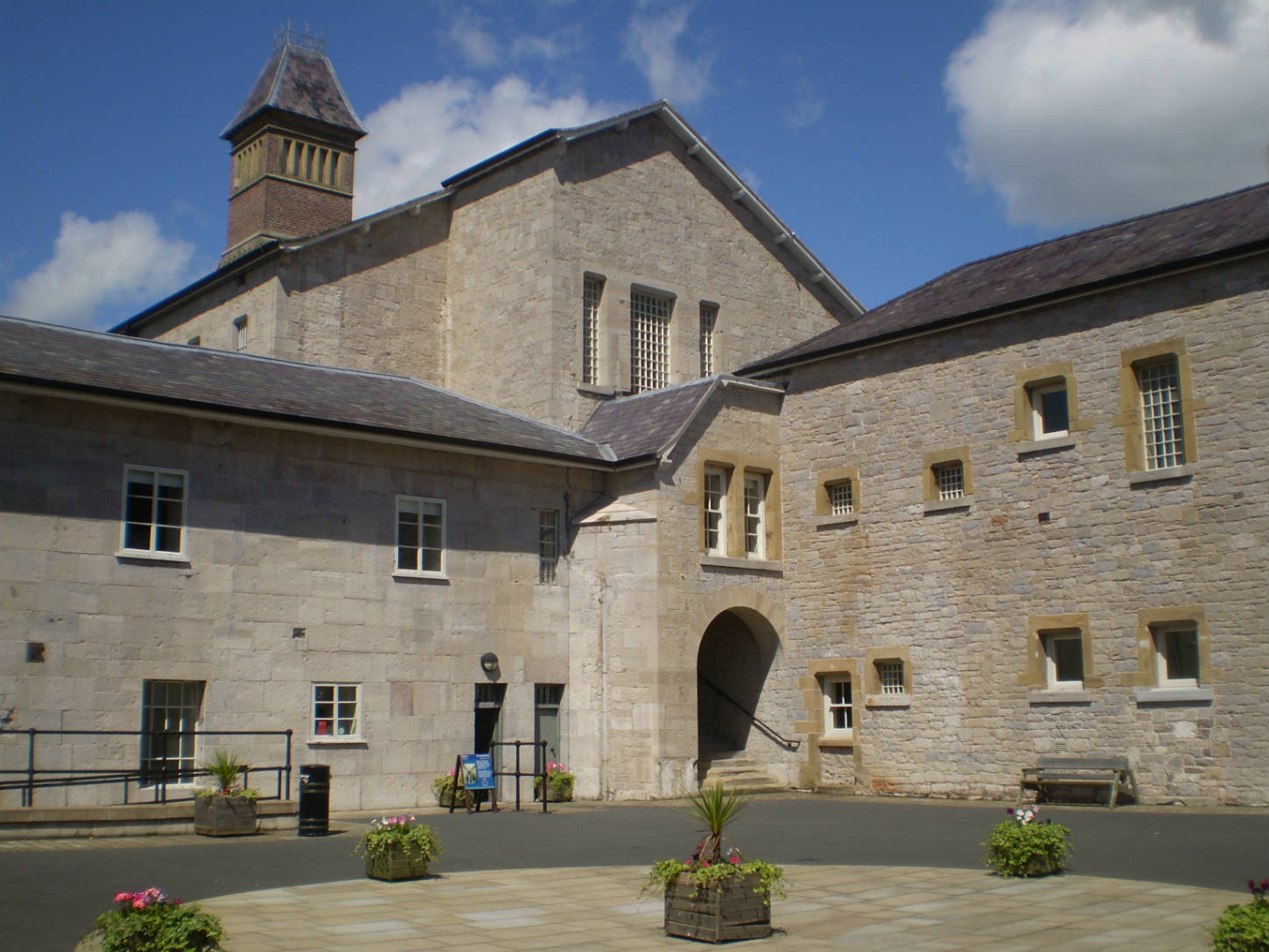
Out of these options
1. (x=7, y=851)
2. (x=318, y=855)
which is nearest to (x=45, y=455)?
(x=7, y=851)

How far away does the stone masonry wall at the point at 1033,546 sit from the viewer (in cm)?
1977

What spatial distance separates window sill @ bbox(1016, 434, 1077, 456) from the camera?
2198 cm

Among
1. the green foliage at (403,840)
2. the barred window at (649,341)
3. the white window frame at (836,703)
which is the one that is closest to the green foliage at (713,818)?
the green foliage at (403,840)

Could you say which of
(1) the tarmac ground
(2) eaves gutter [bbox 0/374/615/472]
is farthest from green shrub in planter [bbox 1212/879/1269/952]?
(2) eaves gutter [bbox 0/374/615/472]

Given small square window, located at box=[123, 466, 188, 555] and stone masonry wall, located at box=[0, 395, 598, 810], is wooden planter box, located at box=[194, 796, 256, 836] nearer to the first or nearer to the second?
stone masonry wall, located at box=[0, 395, 598, 810]

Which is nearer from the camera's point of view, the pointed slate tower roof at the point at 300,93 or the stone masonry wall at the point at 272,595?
the stone masonry wall at the point at 272,595

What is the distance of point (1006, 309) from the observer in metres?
22.9

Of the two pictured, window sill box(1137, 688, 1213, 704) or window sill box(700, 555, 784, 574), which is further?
window sill box(700, 555, 784, 574)

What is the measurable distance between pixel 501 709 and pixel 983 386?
34.5ft

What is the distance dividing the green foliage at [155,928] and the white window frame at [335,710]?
12.9 metres

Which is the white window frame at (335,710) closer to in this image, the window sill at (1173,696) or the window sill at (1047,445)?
the window sill at (1047,445)

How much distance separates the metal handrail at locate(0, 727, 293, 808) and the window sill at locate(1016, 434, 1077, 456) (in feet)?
43.0

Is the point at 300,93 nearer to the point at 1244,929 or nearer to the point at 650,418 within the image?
the point at 650,418

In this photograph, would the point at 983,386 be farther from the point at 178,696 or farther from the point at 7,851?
the point at 7,851
